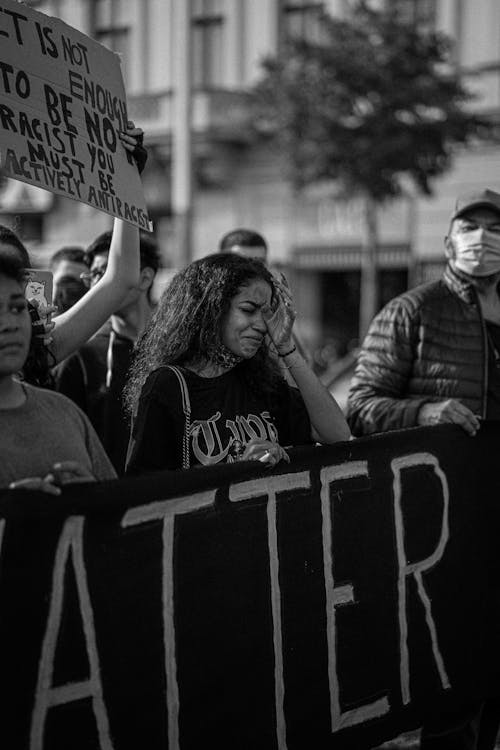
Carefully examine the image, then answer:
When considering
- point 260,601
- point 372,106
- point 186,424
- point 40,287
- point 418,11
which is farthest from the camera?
point 418,11

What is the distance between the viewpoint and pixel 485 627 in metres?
3.57

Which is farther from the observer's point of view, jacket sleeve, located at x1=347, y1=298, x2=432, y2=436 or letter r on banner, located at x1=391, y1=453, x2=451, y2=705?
jacket sleeve, located at x1=347, y1=298, x2=432, y2=436

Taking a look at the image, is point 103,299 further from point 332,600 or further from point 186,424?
point 332,600

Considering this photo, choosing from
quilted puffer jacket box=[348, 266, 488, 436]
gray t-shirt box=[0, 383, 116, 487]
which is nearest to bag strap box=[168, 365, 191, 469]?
gray t-shirt box=[0, 383, 116, 487]

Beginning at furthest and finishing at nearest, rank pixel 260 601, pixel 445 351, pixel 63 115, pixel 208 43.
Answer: pixel 208 43 → pixel 445 351 → pixel 63 115 → pixel 260 601

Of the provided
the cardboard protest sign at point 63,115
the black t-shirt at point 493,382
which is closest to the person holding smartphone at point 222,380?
the cardboard protest sign at point 63,115

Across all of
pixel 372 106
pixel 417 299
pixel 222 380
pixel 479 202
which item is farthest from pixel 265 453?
pixel 372 106

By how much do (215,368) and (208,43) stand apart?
24344mm

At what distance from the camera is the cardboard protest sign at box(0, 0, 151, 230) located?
294 centimetres

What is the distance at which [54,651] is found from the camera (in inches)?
91.4

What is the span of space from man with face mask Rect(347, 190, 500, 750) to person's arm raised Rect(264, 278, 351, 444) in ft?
1.29

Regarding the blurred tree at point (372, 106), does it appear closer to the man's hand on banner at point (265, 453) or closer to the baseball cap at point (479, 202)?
the baseball cap at point (479, 202)

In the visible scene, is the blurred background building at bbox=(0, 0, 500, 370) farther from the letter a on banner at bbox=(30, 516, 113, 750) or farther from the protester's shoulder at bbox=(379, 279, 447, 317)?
the letter a on banner at bbox=(30, 516, 113, 750)

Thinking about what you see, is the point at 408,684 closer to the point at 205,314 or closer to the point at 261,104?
the point at 205,314
